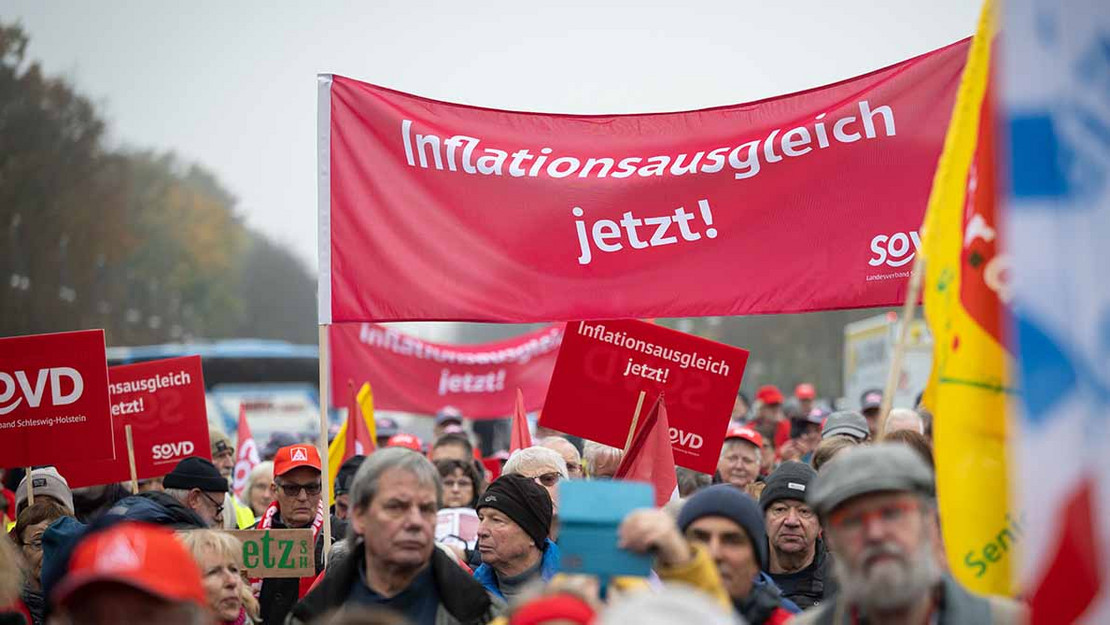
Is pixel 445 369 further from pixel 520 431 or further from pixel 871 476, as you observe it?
pixel 871 476

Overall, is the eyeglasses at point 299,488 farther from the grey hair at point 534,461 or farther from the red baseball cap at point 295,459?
the grey hair at point 534,461

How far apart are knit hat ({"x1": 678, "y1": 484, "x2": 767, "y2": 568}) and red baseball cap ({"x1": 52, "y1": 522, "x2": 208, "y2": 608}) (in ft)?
5.94

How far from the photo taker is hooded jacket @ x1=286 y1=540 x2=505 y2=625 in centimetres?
493

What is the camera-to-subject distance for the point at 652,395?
8227 mm

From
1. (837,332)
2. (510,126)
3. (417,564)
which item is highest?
(510,126)

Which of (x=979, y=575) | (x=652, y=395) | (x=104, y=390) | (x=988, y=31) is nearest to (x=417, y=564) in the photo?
(x=979, y=575)

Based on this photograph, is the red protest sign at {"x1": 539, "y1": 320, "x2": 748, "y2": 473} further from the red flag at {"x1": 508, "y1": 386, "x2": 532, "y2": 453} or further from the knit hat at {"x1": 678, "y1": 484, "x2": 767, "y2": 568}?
the knit hat at {"x1": 678, "y1": 484, "x2": 767, "y2": 568}

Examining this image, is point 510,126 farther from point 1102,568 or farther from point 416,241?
point 1102,568

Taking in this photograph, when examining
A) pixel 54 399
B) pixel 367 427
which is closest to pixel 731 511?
pixel 54 399

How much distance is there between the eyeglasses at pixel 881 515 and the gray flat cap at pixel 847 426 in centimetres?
458

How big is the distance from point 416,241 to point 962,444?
3890mm

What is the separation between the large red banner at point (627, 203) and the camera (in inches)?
292

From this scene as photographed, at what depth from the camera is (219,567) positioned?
599 cm

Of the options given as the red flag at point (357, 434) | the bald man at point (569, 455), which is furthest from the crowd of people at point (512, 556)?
the red flag at point (357, 434)
